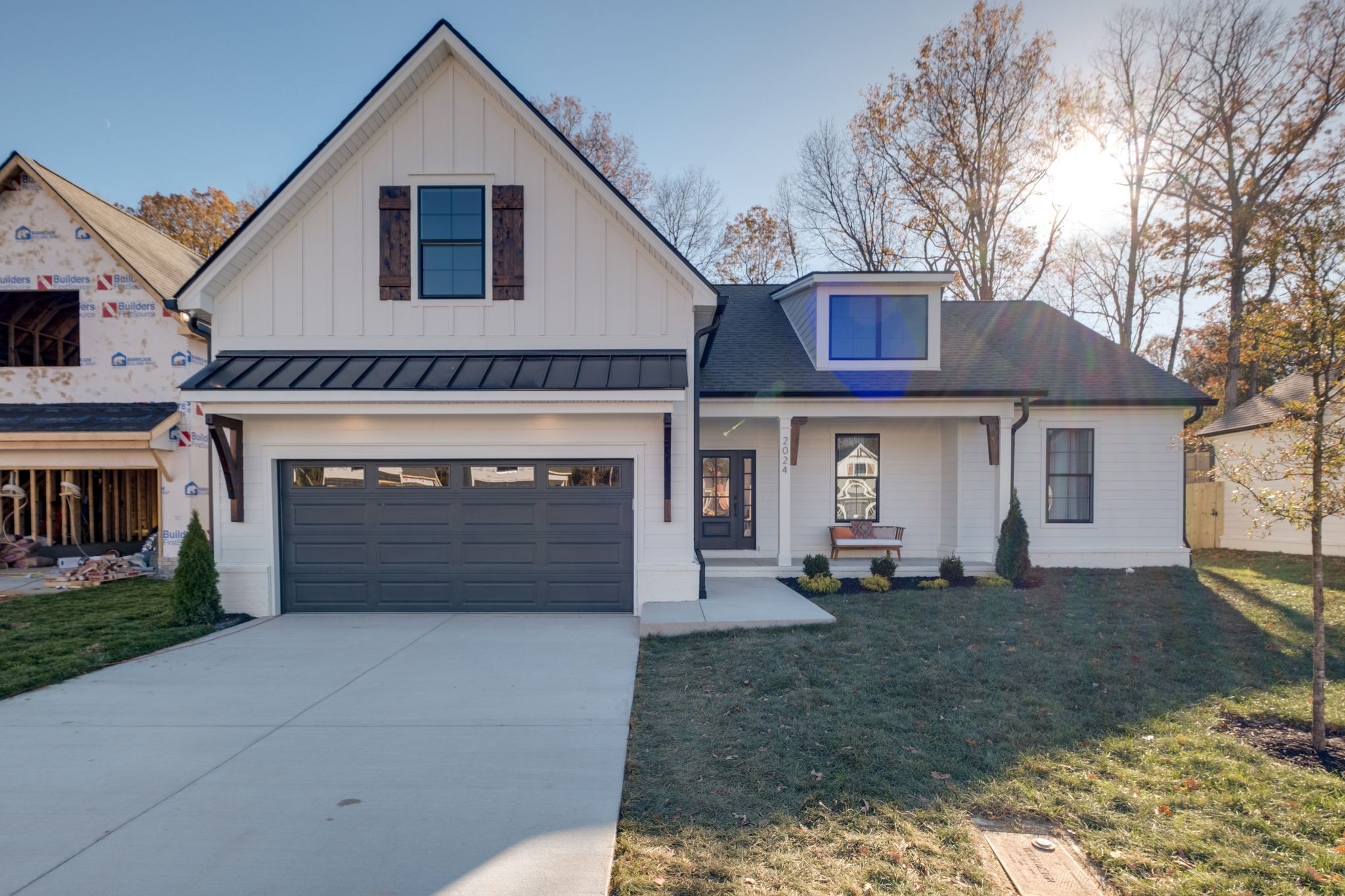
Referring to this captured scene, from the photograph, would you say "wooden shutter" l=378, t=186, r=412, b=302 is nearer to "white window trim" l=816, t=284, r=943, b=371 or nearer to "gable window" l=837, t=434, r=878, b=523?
"white window trim" l=816, t=284, r=943, b=371

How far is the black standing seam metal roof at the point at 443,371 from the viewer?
8.11 meters

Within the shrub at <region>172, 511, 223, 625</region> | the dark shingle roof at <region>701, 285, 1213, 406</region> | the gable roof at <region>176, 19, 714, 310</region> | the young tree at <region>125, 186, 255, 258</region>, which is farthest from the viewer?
the young tree at <region>125, 186, 255, 258</region>

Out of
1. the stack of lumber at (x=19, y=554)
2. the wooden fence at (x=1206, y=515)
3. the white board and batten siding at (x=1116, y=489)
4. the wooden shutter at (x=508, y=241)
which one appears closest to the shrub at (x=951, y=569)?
the white board and batten siding at (x=1116, y=489)

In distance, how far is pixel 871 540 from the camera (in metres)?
11.9

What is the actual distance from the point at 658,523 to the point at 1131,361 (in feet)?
34.8

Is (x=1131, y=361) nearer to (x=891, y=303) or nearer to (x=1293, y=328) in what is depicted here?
(x=891, y=303)

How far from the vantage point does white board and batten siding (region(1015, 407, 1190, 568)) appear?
12.0m

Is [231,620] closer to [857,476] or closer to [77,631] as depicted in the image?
[77,631]

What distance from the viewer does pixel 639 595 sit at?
8.85 m

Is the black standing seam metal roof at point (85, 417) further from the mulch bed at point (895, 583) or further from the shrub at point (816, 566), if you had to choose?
the shrub at point (816, 566)

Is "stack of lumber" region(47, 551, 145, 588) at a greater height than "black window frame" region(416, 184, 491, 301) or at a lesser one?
lesser

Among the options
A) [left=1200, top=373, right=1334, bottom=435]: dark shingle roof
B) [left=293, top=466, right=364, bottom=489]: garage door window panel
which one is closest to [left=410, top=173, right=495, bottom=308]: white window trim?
[left=293, top=466, right=364, bottom=489]: garage door window panel

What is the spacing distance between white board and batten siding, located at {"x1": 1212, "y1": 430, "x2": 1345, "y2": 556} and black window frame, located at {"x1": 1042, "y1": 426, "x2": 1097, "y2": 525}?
3.79 metres

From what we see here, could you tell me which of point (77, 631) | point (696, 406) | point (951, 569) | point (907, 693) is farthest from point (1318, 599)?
point (77, 631)
